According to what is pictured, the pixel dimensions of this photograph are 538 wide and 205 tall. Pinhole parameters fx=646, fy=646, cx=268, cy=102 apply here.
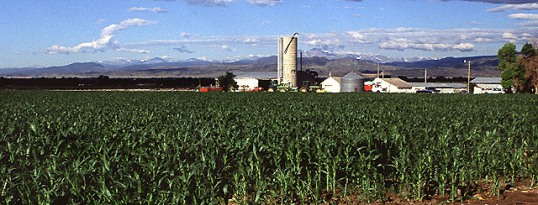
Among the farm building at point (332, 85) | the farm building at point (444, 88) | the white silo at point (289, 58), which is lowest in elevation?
the farm building at point (444, 88)

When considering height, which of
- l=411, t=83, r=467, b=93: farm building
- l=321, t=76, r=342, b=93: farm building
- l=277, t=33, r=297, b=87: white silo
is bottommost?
l=411, t=83, r=467, b=93: farm building

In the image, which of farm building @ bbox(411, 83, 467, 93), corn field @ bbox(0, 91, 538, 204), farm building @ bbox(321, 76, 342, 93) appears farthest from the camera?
farm building @ bbox(411, 83, 467, 93)

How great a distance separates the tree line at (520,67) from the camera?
90750 millimetres

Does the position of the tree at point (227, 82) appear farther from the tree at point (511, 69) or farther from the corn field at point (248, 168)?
the corn field at point (248, 168)

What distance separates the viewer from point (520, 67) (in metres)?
92.5

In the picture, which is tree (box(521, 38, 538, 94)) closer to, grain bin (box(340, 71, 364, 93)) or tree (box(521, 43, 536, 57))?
tree (box(521, 43, 536, 57))

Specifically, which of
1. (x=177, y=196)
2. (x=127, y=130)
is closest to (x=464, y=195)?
(x=177, y=196)

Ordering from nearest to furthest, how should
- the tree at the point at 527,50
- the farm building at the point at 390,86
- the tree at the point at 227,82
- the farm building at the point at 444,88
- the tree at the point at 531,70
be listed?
the tree at the point at 531,70
the tree at the point at 527,50
the tree at the point at 227,82
the farm building at the point at 444,88
the farm building at the point at 390,86

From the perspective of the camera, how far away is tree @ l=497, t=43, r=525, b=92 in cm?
9212

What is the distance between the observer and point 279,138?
1312 cm

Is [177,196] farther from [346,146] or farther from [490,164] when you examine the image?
[490,164]

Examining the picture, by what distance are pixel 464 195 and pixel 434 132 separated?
4.88 meters

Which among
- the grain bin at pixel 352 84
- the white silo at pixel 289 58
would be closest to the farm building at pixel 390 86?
the white silo at pixel 289 58

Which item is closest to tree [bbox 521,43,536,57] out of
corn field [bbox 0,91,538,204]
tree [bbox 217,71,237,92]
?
tree [bbox 217,71,237,92]
